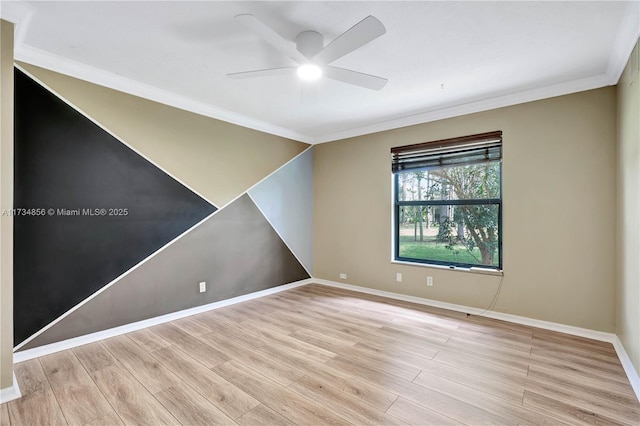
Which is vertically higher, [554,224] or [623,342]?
[554,224]

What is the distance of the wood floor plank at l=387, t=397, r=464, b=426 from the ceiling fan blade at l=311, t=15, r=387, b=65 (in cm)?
229

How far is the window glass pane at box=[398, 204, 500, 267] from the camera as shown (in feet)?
11.8

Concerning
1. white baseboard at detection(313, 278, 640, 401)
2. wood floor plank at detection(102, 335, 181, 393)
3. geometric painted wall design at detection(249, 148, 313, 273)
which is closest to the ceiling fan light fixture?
geometric painted wall design at detection(249, 148, 313, 273)

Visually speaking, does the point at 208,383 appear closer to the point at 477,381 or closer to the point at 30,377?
the point at 30,377

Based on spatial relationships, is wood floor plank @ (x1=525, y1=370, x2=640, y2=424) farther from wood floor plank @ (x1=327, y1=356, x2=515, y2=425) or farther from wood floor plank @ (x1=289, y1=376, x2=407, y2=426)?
wood floor plank @ (x1=289, y1=376, x2=407, y2=426)

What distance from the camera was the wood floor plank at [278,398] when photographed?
176cm

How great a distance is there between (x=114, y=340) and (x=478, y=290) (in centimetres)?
388

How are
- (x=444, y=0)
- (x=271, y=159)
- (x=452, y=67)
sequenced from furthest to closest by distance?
1. (x=271, y=159)
2. (x=452, y=67)
3. (x=444, y=0)

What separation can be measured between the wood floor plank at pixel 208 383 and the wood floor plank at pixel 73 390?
0.47m

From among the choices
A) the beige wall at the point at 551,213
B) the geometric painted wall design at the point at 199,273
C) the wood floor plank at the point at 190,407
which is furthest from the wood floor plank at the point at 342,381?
the beige wall at the point at 551,213

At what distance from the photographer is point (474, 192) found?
3.70 meters

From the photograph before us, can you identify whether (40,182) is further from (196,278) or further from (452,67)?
(452,67)

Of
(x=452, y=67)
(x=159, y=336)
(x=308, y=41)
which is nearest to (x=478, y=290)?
(x=452, y=67)

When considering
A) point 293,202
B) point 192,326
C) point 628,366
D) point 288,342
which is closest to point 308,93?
point 293,202
